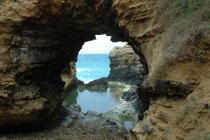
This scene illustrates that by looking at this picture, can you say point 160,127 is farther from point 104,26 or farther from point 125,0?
point 104,26

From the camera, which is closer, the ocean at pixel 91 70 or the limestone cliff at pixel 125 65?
the limestone cliff at pixel 125 65

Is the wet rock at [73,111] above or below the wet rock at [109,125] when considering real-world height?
above

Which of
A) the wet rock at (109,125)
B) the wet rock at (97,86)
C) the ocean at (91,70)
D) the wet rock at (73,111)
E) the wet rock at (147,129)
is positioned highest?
the ocean at (91,70)

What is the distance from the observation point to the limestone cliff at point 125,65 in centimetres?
3158

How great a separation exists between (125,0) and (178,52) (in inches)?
127

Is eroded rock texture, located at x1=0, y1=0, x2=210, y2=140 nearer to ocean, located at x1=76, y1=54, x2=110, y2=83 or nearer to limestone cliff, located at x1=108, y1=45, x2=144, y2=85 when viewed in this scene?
limestone cliff, located at x1=108, y1=45, x2=144, y2=85

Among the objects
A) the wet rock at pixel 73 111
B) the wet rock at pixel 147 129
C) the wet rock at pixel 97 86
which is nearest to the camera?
the wet rock at pixel 147 129

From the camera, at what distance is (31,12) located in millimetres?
7387

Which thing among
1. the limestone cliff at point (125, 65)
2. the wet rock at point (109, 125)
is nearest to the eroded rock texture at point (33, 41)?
the wet rock at point (109, 125)

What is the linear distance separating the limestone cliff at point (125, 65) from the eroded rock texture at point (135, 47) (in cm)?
2144

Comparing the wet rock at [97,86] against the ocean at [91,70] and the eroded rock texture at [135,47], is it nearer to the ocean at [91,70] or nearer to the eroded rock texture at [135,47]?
the eroded rock texture at [135,47]

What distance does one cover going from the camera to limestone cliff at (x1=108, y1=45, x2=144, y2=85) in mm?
31575

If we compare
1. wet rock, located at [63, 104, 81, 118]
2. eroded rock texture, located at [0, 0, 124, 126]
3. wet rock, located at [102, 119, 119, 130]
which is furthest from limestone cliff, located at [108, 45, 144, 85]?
eroded rock texture, located at [0, 0, 124, 126]

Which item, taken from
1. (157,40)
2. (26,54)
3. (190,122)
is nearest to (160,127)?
(190,122)
